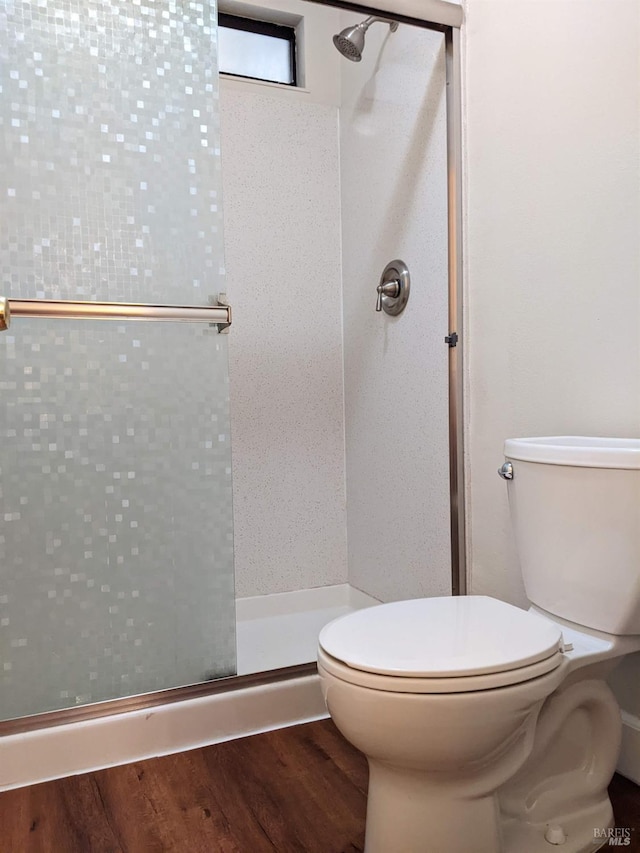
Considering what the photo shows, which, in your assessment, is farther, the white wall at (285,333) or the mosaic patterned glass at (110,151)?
the white wall at (285,333)

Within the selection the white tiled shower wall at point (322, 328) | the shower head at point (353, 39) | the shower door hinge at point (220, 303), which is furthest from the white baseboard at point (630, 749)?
the shower head at point (353, 39)

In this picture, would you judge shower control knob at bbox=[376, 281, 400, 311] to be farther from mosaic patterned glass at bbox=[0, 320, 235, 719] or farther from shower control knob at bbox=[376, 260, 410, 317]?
mosaic patterned glass at bbox=[0, 320, 235, 719]

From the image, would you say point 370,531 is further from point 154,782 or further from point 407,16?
point 407,16

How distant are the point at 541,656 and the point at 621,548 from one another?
27 cm

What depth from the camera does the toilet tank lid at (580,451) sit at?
117 cm

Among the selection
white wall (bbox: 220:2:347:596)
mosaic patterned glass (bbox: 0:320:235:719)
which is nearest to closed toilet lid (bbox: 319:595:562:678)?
mosaic patterned glass (bbox: 0:320:235:719)

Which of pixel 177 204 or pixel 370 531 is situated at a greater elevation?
pixel 177 204

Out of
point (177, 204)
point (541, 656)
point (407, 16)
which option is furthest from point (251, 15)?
point (541, 656)

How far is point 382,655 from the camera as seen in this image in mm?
1021

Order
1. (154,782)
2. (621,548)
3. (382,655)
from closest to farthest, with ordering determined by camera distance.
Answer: (382,655) < (621,548) < (154,782)

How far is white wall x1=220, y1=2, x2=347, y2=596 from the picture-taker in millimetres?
2463

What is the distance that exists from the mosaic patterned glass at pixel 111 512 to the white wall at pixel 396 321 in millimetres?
720

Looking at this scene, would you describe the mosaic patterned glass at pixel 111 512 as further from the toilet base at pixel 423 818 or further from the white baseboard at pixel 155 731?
the toilet base at pixel 423 818

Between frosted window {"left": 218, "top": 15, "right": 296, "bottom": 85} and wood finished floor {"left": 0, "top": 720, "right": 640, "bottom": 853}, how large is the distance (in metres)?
2.27
